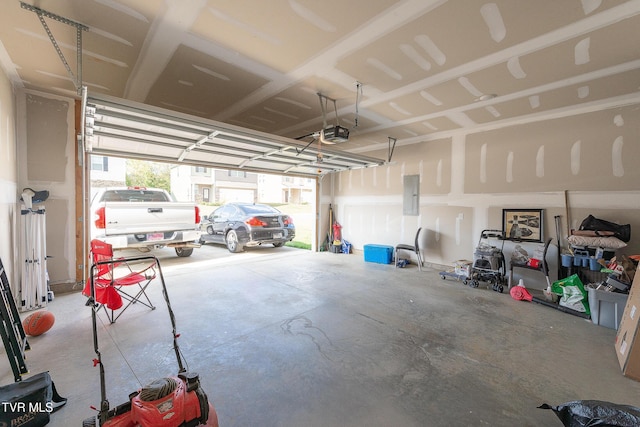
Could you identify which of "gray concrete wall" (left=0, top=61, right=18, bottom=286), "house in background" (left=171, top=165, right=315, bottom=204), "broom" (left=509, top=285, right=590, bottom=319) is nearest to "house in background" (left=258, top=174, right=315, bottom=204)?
"house in background" (left=171, top=165, right=315, bottom=204)

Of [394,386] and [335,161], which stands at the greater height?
[335,161]

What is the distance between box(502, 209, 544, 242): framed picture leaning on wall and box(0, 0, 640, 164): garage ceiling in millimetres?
1724

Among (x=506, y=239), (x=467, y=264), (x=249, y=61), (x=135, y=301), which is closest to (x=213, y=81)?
(x=249, y=61)

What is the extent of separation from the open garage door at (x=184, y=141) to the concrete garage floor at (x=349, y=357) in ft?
8.05

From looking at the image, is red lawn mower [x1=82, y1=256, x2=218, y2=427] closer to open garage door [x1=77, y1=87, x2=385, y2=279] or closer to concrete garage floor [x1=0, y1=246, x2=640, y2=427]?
concrete garage floor [x1=0, y1=246, x2=640, y2=427]

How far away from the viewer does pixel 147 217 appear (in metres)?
5.23

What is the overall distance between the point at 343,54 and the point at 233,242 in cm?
623

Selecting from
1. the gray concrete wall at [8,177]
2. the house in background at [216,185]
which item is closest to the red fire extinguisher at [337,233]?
the gray concrete wall at [8,177]

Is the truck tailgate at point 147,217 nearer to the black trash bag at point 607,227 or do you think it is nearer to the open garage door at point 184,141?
the open garage door at point 184,141

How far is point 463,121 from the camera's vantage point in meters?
4.93

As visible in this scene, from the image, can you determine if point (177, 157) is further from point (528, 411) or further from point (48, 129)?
point (528, 411)

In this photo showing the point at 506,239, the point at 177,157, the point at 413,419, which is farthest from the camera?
the point at 177,157

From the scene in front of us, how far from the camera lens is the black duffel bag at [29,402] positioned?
4.90ft

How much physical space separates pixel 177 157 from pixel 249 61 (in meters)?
3.36
